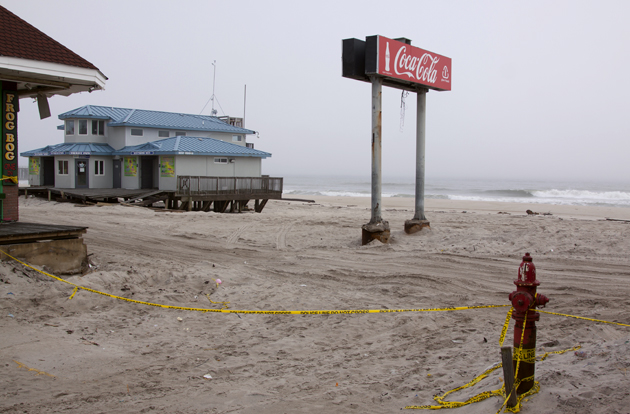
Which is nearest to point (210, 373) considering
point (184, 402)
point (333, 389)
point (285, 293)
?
point (184, 402)

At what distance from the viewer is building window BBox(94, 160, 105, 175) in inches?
1096

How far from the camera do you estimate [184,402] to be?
4125mm

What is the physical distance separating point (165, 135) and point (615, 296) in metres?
26.1

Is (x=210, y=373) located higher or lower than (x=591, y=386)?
lower

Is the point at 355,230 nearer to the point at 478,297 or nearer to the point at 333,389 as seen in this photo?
the point at 478,297

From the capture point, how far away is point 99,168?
28.0m

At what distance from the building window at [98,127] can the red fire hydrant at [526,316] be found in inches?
1160

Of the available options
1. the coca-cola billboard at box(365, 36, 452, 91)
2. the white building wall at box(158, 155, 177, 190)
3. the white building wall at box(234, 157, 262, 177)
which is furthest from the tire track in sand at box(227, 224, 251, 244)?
the white building wall at box(234, 157, 262, 177)

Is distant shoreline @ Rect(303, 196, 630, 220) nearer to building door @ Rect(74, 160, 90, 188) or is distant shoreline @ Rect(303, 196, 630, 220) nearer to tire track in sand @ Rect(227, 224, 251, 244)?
tire track in sand @ Rect(227, 224, 251, 244)

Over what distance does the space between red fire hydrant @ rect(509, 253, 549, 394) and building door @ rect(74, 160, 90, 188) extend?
92.2 feet

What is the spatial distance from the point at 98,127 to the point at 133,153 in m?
4.69

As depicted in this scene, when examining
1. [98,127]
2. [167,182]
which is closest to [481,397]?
[167,182]

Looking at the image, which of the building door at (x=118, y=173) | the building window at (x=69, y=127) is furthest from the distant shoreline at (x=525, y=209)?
the building window at (x=69, y=127)

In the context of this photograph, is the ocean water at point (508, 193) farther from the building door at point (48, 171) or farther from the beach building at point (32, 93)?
the beach building at point (32, 93)
